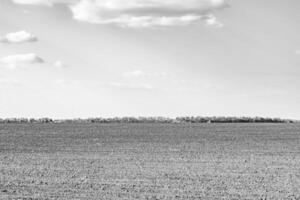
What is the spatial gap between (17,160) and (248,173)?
10761 mm

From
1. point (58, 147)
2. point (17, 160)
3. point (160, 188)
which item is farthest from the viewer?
point (58, 147)

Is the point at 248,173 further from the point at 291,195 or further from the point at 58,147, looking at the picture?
the point at 58,147

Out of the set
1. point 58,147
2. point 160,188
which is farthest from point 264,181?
point 58,147

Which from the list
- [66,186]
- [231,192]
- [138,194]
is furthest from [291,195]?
[66,186]

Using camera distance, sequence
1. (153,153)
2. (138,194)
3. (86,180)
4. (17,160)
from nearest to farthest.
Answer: (138,194)
(86,180)
(17,160)
(153,153)

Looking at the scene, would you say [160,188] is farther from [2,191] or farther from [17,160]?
[17,160]

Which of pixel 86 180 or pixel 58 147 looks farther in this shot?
pixel 58 147

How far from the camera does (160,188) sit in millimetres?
17469

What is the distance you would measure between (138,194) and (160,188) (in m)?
1.27

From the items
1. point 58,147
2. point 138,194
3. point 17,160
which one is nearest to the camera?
point 138,194

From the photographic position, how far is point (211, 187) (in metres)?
17.6

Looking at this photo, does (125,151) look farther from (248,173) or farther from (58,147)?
(248,173)

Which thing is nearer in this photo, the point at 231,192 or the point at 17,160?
the point at 231,192

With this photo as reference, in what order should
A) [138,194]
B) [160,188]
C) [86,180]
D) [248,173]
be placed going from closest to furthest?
[138,194] < [160,188] < [86,180] < [248,173]
